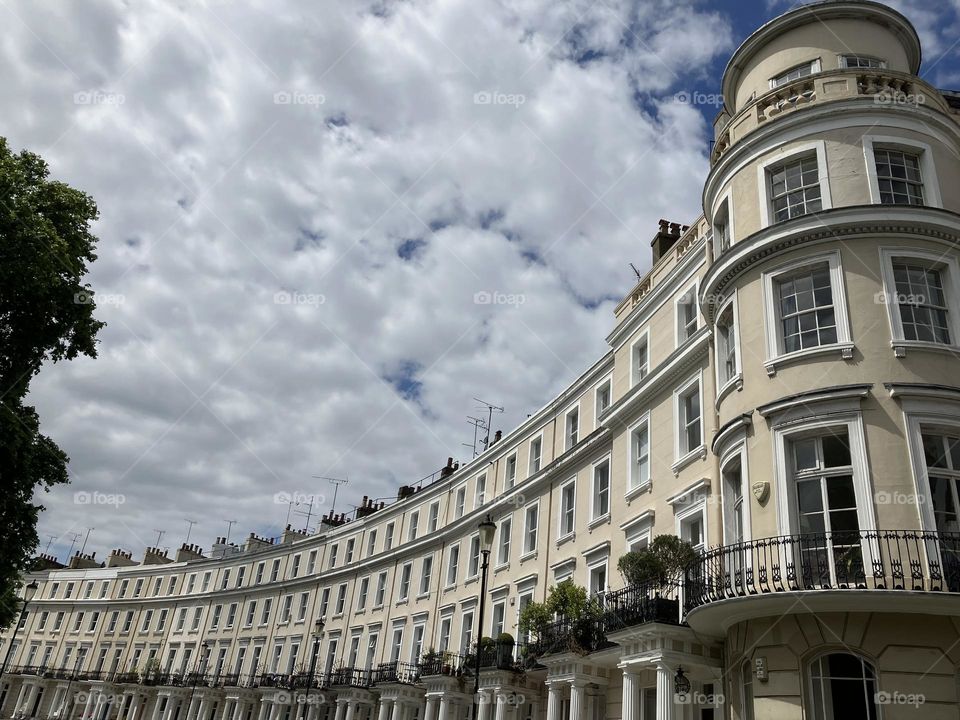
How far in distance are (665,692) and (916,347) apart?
8.03m

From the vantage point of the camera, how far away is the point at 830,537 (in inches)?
461

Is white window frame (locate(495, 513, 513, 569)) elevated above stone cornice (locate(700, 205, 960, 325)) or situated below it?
below

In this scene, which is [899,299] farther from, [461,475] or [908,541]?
[461,475]

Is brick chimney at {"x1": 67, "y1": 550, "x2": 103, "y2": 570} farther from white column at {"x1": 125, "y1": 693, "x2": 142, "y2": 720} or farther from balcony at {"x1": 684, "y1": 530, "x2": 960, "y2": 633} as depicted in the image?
balcony at {"x1": 684, "y1": 530, "x2": 960, "y2": 633}

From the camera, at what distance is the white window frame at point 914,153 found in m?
14.5

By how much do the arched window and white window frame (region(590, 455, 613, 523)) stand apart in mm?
10182

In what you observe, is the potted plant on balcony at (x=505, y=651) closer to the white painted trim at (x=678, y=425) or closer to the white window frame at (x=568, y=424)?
the white window frame at (x=568, y=424)

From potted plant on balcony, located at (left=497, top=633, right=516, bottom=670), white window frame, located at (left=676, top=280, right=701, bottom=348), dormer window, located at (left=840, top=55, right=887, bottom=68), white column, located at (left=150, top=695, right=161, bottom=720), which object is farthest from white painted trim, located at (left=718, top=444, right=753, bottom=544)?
white column, located at (left=150, top=695, right=161, bottom=720)

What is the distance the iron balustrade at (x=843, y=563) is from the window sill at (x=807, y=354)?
3220 mm

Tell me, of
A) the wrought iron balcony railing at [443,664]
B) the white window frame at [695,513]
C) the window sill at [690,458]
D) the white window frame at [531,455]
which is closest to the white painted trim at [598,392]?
the white window frame at [531,455]

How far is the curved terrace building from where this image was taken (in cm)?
1164

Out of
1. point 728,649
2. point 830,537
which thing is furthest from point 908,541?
point 728,649

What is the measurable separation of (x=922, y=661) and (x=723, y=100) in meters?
14.2

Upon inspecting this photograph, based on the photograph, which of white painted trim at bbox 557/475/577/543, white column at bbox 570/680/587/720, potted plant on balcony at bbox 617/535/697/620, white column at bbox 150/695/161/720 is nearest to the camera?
potted plant on balcony at bbox 617/535/697/620
